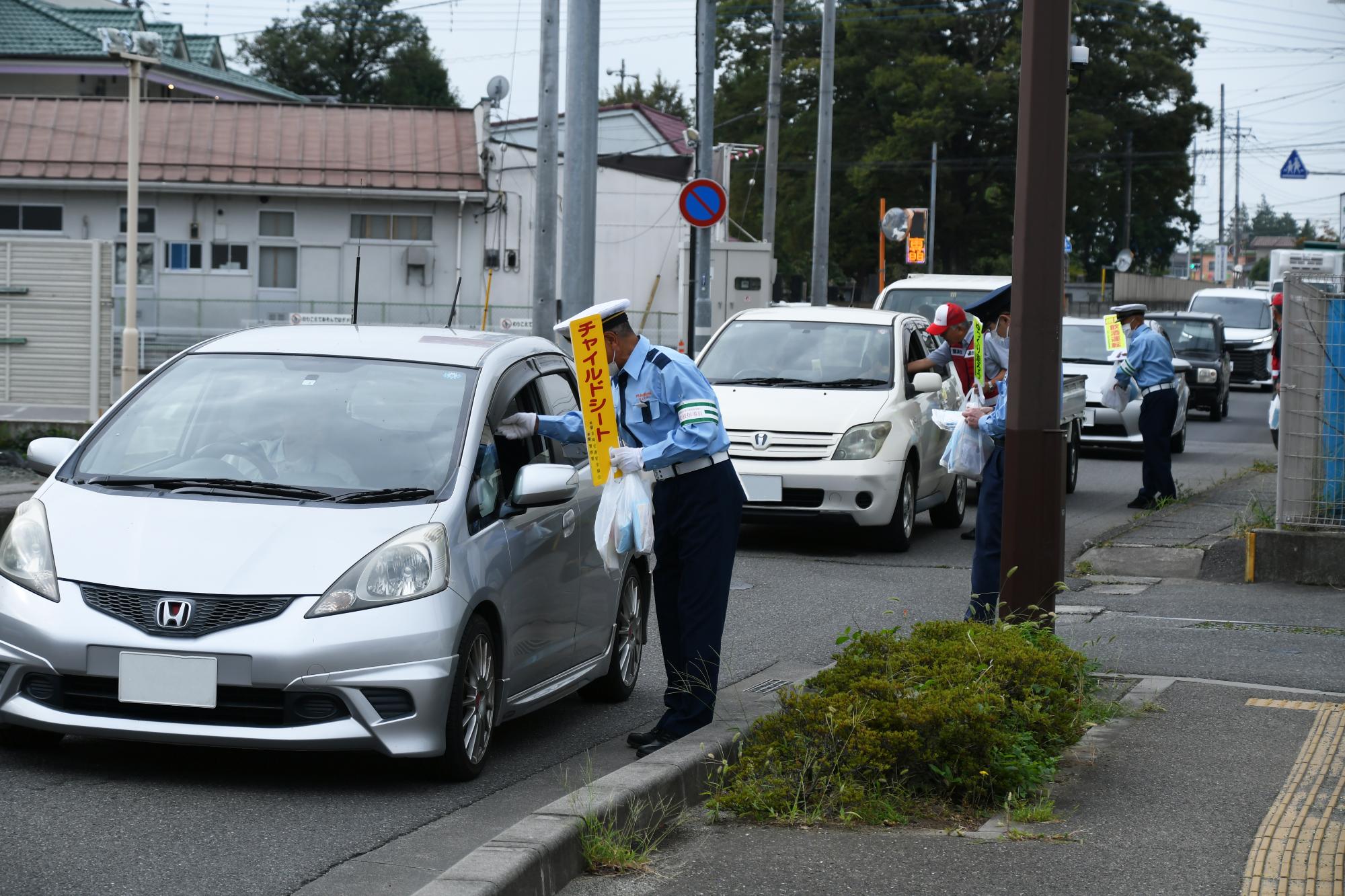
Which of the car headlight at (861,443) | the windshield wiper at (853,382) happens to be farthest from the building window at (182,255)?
the car headlight at (861,443)

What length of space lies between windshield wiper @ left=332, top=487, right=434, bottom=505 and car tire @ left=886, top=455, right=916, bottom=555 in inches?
277

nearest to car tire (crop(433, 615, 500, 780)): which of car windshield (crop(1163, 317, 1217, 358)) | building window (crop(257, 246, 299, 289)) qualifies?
car windshield (crop(1163, 317, 1217, 358))

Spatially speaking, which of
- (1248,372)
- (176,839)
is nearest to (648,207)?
(1248,372)

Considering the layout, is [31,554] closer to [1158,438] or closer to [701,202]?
[1158,438]

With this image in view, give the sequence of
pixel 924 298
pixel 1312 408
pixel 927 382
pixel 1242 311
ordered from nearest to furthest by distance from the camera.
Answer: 1. pixel 1312 408
2. pixel 927 382
3. pixel 924 298
4. pixel 1242 311

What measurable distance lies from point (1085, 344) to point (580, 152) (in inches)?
397

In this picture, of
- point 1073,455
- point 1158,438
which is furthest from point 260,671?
point 1073,455

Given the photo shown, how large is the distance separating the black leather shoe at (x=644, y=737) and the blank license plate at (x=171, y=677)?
5.39 ft

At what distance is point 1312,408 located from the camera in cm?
1088

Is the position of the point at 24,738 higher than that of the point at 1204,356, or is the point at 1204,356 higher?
the point at 1204,356

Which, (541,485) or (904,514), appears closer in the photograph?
(541,485)

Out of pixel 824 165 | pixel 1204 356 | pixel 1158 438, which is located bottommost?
pixel 1158 438

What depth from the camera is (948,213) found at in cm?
5841

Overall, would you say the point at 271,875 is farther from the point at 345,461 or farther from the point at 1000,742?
the point at 1000,742
